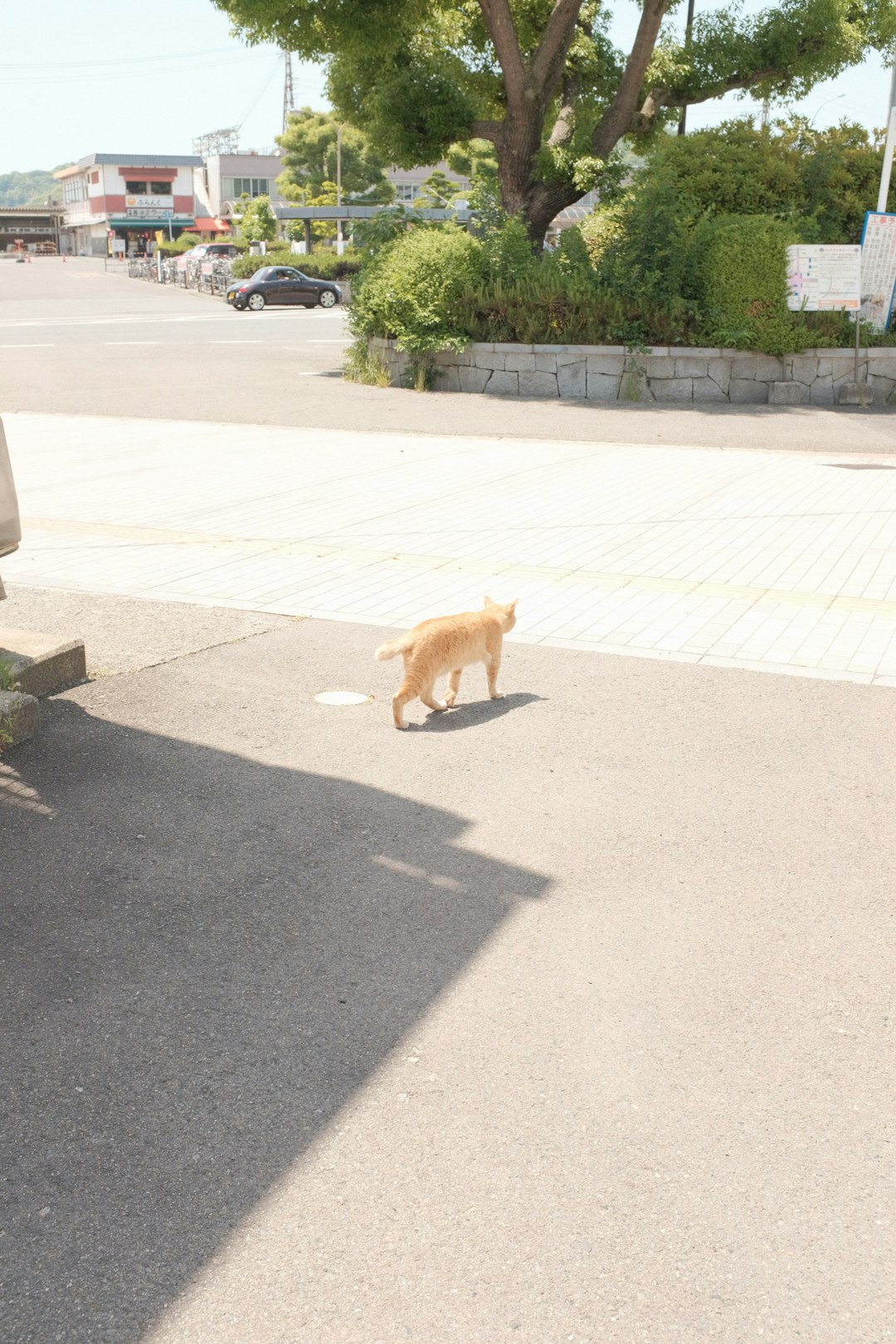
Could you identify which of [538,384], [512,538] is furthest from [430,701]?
[538,384]

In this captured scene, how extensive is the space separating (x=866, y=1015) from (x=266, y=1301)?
190 centimetres

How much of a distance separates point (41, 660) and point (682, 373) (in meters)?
13.8

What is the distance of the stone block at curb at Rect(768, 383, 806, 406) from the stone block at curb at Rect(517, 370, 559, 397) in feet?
10.1

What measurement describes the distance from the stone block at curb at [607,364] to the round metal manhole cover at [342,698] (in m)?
13.0

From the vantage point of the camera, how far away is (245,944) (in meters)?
3.96

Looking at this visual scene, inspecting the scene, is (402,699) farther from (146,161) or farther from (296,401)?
(146,161)

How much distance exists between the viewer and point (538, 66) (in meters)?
20.5

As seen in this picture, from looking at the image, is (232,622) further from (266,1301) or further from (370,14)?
(370,14)

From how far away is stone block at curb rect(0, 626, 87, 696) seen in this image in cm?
596

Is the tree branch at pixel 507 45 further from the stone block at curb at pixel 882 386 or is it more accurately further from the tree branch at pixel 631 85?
the stone block at curb at pixel 882 386

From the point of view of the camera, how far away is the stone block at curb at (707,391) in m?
18.1

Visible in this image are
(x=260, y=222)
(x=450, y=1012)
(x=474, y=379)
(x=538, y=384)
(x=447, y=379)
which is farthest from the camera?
(x=260, y=222)

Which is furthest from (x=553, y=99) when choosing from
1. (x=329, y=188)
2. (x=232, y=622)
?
(x=329, y=188)

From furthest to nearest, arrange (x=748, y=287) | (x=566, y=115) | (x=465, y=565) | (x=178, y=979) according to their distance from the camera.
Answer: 1. (x=566, y=115)
2. (x=748, y=287)
3. (x=465, y=565)
4. (x=178, y=979)
